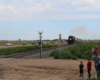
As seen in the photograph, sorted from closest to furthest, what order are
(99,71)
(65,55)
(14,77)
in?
(99,71), (14,77), (65,55)

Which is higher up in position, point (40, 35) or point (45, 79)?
point (40, 35)

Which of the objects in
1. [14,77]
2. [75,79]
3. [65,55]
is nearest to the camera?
[75,79]

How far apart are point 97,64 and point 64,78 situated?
278cm

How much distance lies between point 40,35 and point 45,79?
17.5 metres

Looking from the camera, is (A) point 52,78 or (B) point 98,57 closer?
(B) point 98,57

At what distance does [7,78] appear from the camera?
15.0 m

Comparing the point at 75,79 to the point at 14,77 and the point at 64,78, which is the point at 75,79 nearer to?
the point at 64,78

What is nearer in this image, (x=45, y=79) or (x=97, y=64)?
(x=97, y=64)

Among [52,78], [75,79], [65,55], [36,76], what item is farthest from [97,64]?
[65,55]

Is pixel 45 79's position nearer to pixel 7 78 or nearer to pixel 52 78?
pixel 52 78

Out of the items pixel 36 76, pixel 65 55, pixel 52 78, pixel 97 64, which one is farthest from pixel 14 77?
pixel 65 55

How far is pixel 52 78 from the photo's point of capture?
1479 centimetres

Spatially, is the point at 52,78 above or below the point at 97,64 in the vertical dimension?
below

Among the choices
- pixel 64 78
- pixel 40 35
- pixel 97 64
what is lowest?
pixel 64 78
